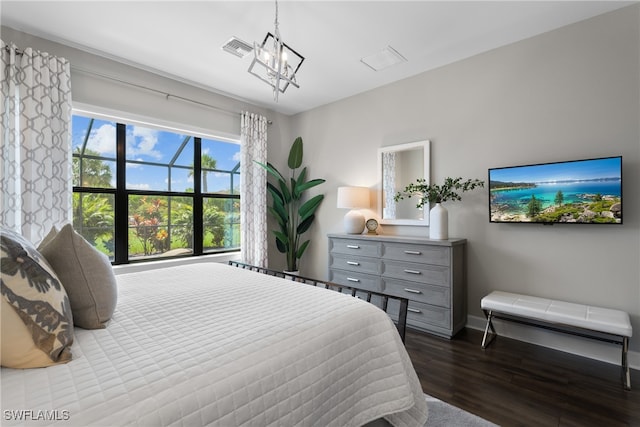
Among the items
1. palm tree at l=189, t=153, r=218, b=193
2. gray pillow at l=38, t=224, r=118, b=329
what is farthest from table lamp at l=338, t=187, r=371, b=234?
gray pillow at l=38, t=224, r=118, b=329

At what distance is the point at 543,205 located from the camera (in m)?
2.44

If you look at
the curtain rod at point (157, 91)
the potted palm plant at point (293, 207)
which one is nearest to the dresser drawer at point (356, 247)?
the potted palm plant at point (293, 207)

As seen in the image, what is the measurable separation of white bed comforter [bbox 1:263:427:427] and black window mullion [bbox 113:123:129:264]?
1.77 m

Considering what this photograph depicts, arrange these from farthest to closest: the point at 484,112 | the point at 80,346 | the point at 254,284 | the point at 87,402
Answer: the point at 484,112 < the point at 254,284 < the point at 80,346 < the point at 87,402

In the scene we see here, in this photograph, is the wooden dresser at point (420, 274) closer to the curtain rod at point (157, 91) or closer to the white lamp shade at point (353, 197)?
the white lamp shade at point (353, 197)

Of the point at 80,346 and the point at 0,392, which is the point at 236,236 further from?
the point at 0,392

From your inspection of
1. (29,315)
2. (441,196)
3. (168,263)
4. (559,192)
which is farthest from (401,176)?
(29,315)

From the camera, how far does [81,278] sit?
115 centimetres

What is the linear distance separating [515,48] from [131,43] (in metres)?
3.48

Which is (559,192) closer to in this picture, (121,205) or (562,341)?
(562,341)

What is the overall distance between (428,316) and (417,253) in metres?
0.59

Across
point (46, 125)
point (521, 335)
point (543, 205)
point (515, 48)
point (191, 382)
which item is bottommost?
point (521, 335)

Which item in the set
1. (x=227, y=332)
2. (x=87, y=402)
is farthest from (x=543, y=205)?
(x=87, y=402)

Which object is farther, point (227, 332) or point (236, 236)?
point (236, 236)
